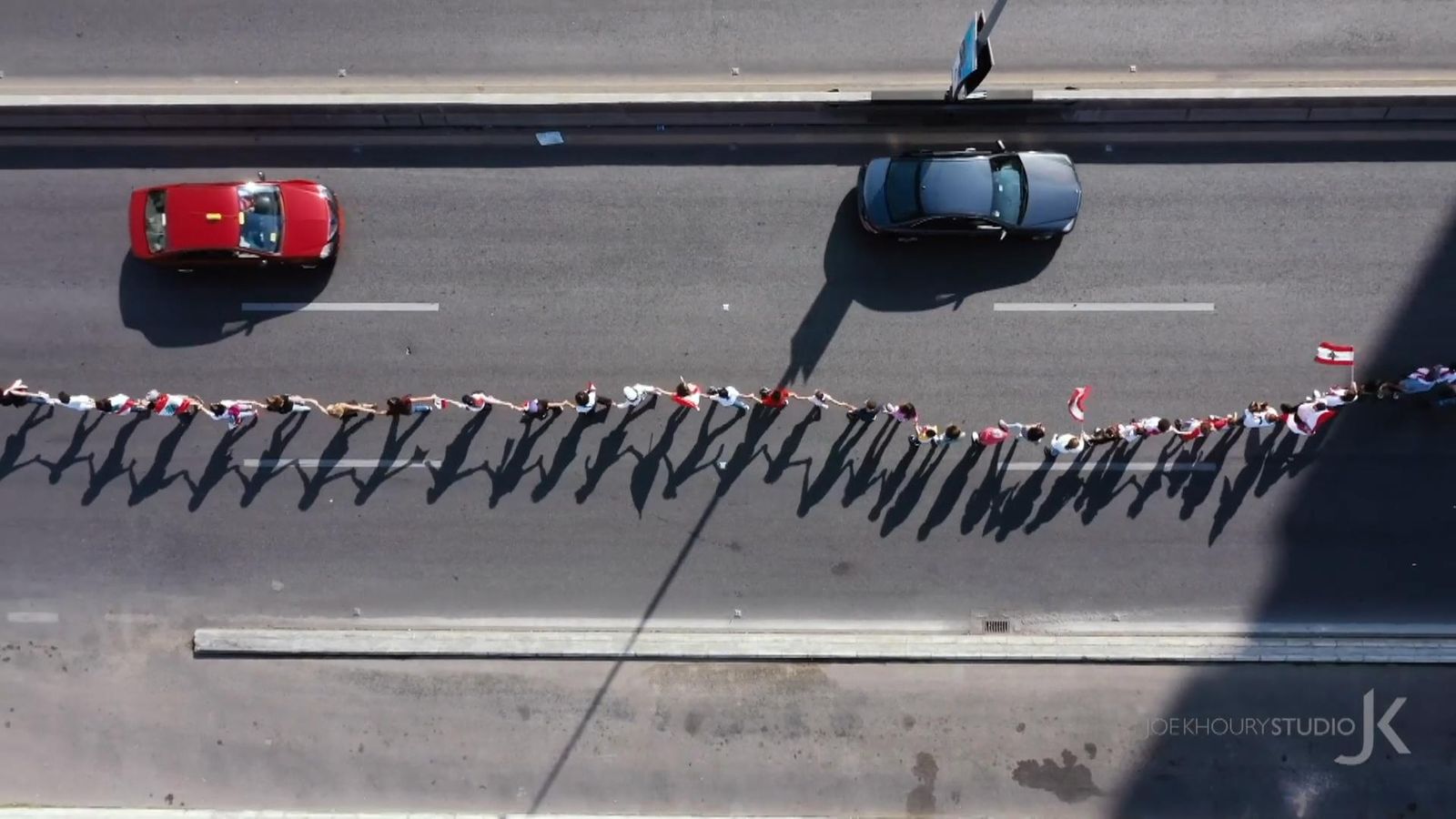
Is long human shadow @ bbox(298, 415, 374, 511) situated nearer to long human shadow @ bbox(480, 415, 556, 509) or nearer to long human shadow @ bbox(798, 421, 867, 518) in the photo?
long human shadow @ bbox(480, 415, 556, 509)

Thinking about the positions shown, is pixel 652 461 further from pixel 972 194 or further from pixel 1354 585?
pixel 1354 585

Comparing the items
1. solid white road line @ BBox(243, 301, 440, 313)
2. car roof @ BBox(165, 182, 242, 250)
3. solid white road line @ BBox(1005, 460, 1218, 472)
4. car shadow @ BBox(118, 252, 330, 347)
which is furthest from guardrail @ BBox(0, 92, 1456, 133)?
solid white road line @ BBox(1005, 460, 1218, 472)

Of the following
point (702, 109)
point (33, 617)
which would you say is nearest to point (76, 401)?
point (33, 617)

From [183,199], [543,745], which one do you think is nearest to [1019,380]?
[543,745]

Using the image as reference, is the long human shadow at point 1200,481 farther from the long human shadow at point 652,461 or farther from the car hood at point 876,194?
the long human shadow at point 652,461

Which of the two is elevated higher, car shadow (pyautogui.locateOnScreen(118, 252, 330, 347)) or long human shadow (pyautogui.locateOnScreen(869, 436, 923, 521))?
car shadow (pyautogui.locateOnScreen(118, 252, 330, 347))

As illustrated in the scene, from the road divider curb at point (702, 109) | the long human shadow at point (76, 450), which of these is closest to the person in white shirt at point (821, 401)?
the road divider curb at point (702, 109)
